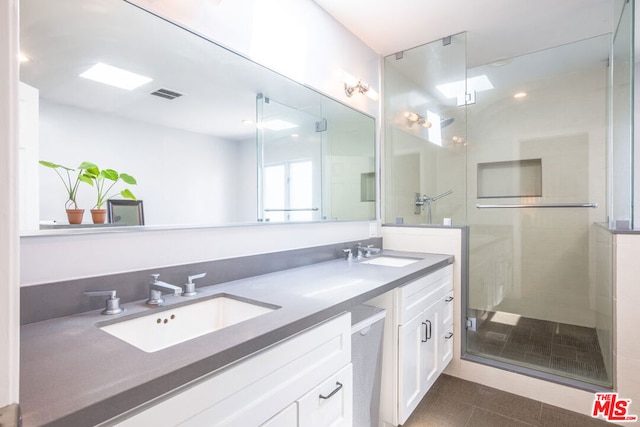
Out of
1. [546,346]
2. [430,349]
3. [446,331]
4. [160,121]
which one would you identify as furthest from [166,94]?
[546,346]

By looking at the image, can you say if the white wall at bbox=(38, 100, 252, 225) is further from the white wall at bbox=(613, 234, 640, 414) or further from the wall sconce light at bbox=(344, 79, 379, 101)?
the white wall at bbox=(613, 234, 640, 414)

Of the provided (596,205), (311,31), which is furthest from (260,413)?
(596,205)

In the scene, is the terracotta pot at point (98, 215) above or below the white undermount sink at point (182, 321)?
above

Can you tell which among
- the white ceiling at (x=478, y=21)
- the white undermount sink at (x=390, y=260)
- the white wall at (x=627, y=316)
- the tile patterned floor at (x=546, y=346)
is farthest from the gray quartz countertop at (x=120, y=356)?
the white ceiling at (x=478, y=21)

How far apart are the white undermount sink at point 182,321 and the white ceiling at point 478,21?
74.3 inches

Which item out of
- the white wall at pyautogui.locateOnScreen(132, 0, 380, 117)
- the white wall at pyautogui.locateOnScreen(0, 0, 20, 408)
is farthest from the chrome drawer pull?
the white wall at pyautogui.locateOnScreen(132, 0, 380, 117)

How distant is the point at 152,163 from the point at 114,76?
0.31 m

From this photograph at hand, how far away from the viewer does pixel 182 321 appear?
45.3 inches

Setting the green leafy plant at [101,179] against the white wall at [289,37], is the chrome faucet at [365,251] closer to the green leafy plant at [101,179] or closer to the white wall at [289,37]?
the white wall at [289,37]

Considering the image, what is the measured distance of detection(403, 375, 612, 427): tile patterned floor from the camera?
177 cm

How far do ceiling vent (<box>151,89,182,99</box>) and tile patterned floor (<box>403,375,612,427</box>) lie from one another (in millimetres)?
1983

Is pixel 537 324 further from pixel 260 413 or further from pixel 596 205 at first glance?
pixel 260 413

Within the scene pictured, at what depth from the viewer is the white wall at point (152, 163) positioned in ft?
3.25

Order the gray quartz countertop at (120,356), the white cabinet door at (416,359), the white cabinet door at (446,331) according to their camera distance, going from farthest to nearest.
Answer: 1. the white cabinet door at (446,331)
2. the white cabinet door at (416,359)
3. the gray quartz countertop at (120,356)
